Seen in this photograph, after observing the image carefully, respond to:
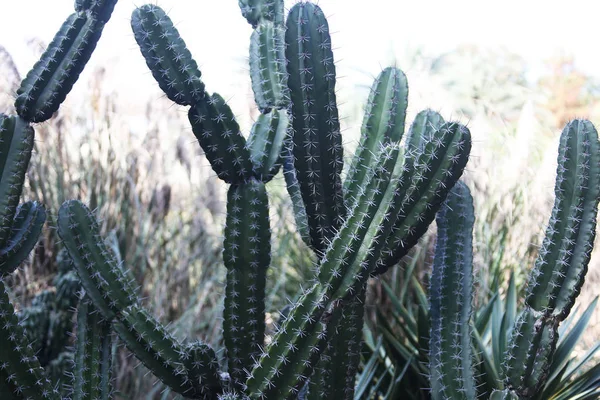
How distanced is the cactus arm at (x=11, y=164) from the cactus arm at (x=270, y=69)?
0.68 m

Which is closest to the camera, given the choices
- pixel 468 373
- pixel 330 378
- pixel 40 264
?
pixel 330 378

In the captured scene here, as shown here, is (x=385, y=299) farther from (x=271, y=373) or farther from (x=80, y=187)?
(x=271, y=373)

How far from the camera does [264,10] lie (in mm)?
2021

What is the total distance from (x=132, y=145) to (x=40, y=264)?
0.92m

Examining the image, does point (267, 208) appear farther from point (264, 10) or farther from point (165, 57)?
point (264, 10)

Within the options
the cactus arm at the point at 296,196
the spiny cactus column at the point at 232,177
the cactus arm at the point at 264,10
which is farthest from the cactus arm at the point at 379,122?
the cactus arm at the point at 264,10

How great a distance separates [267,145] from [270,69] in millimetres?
242

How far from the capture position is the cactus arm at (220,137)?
69.2 inches

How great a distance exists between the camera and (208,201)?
159 inches

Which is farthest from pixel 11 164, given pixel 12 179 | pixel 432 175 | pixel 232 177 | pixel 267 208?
pixel 432 175

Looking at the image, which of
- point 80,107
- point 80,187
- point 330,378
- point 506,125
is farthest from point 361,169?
point 506,125

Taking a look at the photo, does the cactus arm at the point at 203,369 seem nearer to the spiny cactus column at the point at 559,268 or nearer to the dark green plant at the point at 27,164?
the dark green plant at the point at 27,164

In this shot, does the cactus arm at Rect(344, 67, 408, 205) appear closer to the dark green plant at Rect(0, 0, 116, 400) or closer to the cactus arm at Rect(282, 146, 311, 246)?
the cactus arm at Rect(282, 146, 311, 246)

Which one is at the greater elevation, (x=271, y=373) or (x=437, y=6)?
(x=437, y=6)
